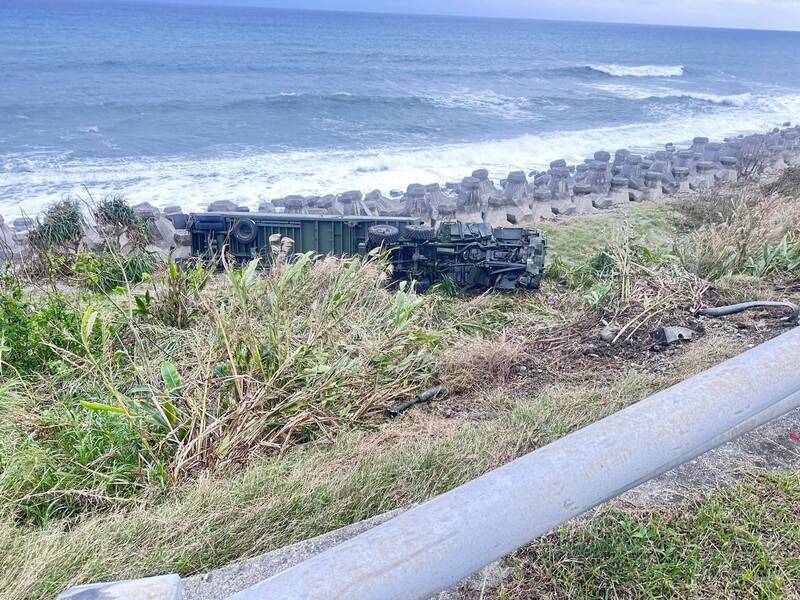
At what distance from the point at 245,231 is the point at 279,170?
1377 cm

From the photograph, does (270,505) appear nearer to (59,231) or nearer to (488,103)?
(59,231)

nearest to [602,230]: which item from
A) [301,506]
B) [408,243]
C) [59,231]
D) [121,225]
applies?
[408,243]

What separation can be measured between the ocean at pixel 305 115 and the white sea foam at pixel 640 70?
1.30 feet

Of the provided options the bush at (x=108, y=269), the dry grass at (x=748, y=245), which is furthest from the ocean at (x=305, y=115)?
the dry grass at (x=748, y=245)

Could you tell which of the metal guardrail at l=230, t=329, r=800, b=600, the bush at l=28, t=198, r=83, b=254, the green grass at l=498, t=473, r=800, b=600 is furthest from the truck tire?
the metal guardrail at l=230, t=329, r=800, b=600

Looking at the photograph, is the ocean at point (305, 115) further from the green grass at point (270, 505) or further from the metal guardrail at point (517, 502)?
the metal guardrail at point (517, 502)

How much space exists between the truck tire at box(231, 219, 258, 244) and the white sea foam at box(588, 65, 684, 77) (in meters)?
57.1

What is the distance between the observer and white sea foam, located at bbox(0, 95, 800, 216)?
19391mm

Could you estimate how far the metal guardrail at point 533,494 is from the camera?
45.4 inches

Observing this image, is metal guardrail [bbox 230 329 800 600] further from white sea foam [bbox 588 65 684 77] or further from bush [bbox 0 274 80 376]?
white sea foam [bbox 588 65 684 77]

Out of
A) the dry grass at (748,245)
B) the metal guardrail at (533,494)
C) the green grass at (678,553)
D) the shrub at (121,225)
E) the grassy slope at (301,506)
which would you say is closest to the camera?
the metal guardrail at (533,494)

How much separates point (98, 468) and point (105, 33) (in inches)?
3341

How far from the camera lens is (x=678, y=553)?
2.15m

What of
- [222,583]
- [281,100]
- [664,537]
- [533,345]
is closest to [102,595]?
[222,583]
